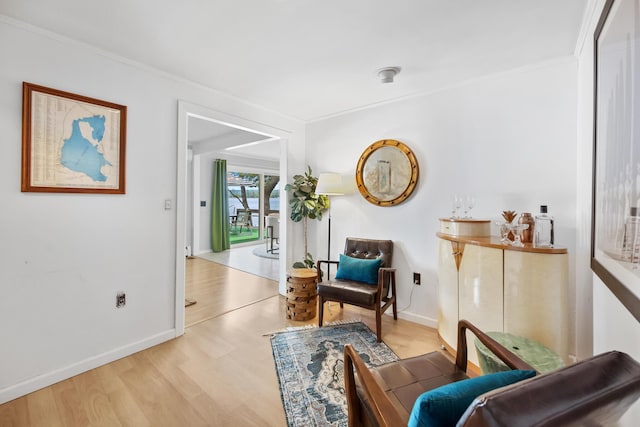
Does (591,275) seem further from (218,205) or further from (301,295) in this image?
(218,205)

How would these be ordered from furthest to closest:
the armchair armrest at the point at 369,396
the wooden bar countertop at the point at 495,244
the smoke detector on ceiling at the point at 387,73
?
1. the smoke detector on ceiling at the point at 387,73
2. the wooden bar countertop at the point at 495,244
3. the armchair armrest at the point at 369,396

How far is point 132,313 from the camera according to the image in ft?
7.70

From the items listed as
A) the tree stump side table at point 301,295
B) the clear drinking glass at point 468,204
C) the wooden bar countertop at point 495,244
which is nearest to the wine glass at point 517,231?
the wooden bar countertop at point 495,244

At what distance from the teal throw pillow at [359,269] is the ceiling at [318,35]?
1.79 m

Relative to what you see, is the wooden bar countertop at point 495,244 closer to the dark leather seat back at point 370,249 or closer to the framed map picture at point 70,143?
the dark leather seat back at point 370,249

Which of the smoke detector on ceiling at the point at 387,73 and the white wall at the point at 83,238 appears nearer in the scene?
the white wall at the point at 83,238

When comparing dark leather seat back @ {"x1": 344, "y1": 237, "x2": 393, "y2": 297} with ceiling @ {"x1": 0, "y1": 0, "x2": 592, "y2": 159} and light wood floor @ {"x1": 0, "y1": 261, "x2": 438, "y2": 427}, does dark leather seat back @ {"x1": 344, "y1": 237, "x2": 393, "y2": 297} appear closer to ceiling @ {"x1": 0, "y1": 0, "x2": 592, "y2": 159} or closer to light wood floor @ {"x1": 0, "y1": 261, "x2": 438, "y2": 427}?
light wood floor @ {"x1": 0, "y1": 261, "x2": 438, "y2": 427}

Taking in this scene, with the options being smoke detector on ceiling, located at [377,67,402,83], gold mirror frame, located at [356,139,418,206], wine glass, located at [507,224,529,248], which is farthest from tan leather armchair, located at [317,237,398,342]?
smoke detector on ceiling, located at [377,67,402,83]

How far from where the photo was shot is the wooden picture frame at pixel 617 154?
86 centimetres

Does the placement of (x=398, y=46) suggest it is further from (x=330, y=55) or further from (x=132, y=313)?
(x=132, y=313)

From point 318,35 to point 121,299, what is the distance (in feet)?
8.42

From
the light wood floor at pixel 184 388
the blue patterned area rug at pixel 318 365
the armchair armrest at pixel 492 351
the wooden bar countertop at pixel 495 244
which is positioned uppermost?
the wooden bar countertop at pixel 495 244

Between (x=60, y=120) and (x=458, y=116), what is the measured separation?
10.8ft

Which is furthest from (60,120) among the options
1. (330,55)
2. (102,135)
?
(330,55)
